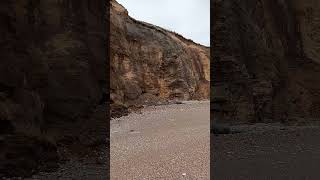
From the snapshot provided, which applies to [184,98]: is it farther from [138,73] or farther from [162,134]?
[162,134]

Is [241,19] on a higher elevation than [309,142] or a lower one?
higher

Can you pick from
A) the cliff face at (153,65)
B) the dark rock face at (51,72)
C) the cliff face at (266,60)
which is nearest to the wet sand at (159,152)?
the dark rock face at (51,72)

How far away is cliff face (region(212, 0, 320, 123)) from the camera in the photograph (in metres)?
12.2

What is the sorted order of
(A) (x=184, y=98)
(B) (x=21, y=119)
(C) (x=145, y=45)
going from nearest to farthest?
(B) (x=21, y=119)
(C) (x=145, y=45)
(A) (x=184, y=98)

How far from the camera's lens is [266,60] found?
12914mm

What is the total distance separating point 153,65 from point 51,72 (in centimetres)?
2082

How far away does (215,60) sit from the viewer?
1238cm

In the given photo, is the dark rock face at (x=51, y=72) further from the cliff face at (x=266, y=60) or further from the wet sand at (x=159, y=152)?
the cliff face at (x=266, y=60)

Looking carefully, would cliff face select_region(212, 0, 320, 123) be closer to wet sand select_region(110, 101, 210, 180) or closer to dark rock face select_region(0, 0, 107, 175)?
wet sand select_region(110, 101, 210, 180)

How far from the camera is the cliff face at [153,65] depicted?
74.7ft

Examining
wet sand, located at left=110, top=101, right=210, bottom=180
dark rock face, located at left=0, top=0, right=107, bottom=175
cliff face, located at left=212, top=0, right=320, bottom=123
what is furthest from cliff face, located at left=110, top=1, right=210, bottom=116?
cliff face, located at left=212, top=0, right=320, bottom=123

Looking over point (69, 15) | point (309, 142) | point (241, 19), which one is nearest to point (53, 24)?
point (69, 15)

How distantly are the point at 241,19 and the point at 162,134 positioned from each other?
4.42 metres

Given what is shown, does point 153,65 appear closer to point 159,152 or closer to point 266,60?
point 266,60
